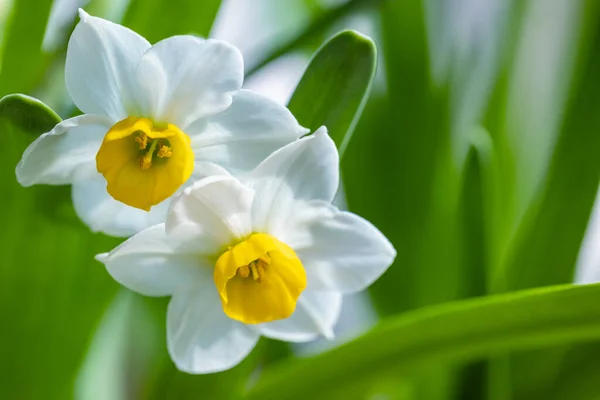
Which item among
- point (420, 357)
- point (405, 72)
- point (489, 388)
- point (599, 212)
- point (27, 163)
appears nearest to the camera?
point (27, 163)

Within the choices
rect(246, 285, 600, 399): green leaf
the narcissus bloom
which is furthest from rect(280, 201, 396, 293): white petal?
rect(246, 285, 600, 399): green leaf

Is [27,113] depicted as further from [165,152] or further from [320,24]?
[320,24]

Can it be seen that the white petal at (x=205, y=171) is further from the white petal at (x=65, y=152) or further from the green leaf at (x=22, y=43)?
the green leaf at (x=22, y=43)

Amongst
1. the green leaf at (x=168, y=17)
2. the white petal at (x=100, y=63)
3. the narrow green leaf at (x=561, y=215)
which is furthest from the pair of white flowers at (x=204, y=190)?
the narrow green leaf at (x=561, y=215)

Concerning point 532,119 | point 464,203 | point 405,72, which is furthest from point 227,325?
point 532,119

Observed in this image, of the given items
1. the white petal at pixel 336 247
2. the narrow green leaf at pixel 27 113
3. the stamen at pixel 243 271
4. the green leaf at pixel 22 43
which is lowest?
the stamen at pixel 243 271

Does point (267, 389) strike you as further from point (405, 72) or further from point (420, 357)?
point (405, 72)
